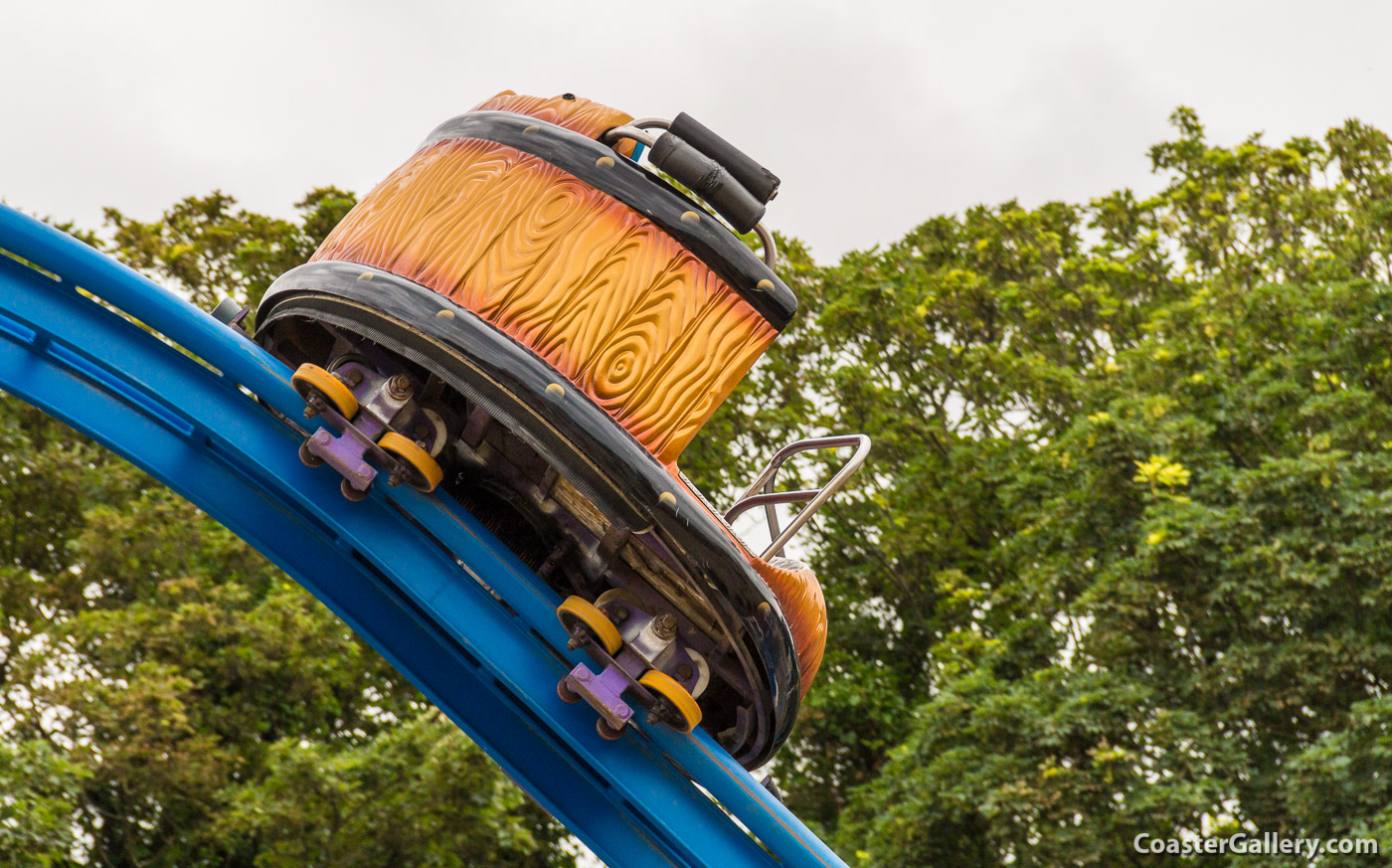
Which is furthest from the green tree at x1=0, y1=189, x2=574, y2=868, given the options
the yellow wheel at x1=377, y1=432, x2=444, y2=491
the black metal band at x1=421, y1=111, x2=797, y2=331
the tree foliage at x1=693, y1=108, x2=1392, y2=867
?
the black metal band at x1=421, y1=111, x2=797, y2=331

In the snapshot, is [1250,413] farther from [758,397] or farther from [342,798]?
[342,798]

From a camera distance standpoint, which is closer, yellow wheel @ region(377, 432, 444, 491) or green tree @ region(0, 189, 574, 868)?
yellow wheel @ region(377, 432, 444, 491)

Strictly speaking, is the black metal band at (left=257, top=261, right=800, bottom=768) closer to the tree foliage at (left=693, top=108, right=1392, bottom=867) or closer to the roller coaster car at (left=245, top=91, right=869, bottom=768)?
the roller coaster car at (left=245, top=91, right=869, bottom=768)

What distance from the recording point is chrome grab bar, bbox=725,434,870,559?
2.69 meters

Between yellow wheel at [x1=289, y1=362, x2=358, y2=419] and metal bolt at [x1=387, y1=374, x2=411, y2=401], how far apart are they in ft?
0.23

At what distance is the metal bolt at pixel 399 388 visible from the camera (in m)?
2.32

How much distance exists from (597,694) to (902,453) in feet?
26.6

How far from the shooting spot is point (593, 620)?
2.36 m

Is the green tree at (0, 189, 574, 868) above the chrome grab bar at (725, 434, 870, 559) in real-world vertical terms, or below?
above

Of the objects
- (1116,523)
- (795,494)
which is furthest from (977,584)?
(795,494)

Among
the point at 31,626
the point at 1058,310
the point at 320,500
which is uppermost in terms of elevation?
the point at 1058,310

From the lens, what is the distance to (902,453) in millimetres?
10266

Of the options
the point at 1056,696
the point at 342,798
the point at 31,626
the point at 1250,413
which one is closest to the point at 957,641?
the point at 1056,696

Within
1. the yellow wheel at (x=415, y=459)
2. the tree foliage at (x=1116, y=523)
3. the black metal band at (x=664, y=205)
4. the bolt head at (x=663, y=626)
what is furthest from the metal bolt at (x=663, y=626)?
the tree foliage at (x=1116, y=523)
